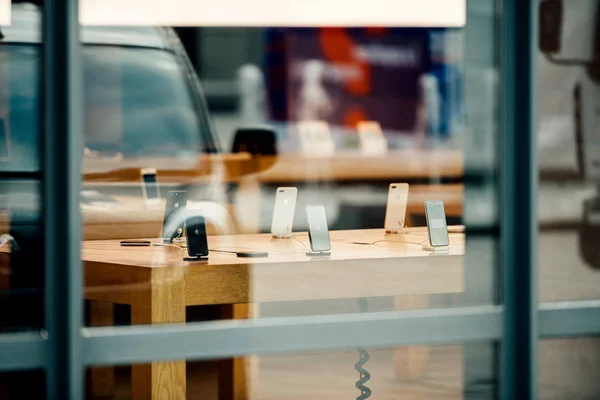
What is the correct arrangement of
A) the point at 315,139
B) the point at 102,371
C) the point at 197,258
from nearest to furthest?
the point at 102,371 < the point at 197,258 < the point at 315,139

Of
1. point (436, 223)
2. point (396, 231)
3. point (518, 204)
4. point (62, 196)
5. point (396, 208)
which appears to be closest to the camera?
point (62, 196)

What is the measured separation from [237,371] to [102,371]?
680 mm

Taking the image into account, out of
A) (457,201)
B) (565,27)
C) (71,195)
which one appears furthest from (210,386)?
(565,27)

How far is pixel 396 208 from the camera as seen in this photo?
15.2ft

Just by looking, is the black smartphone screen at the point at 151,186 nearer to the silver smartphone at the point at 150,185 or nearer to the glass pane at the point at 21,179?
the silver smartphone at the point at 150,185

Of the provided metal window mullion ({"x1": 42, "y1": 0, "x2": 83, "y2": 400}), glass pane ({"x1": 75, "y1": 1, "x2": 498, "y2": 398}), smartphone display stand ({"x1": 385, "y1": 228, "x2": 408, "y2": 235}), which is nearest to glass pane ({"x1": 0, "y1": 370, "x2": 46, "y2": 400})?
metal window mullion ({"x1": 42, "y1": 0, "x2": 83, "y2": 400})

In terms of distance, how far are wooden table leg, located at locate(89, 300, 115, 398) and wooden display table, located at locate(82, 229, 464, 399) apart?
4 cm

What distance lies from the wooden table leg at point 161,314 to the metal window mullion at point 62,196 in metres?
0.50

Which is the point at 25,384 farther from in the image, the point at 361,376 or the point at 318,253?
the point at 361,376

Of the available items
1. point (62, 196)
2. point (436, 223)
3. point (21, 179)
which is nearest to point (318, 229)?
point (436, 223)

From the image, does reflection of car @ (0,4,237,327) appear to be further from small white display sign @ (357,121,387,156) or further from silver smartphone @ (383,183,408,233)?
small white display sign @ (357,121,387,156)

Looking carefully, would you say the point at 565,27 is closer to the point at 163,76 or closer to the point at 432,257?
the point at 432,257

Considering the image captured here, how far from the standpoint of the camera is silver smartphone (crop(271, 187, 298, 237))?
14.5 ft

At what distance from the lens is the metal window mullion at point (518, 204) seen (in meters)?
2.83
